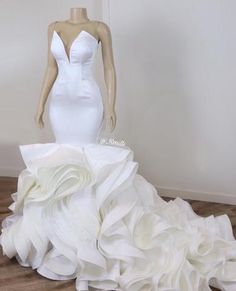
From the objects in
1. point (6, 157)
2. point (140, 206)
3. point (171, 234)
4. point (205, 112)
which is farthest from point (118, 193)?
point (6, 157)

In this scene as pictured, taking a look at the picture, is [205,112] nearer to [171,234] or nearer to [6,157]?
[171,234]

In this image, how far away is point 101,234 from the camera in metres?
2.23

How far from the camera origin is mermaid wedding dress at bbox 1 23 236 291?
2.21 m

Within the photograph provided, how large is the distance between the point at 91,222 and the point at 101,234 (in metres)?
0.09

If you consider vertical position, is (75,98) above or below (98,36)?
below

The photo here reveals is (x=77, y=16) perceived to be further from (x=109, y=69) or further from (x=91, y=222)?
(x=91, y=222)

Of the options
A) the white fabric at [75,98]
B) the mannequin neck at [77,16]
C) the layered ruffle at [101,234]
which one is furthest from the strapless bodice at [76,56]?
the layered ruffle at [101,234]

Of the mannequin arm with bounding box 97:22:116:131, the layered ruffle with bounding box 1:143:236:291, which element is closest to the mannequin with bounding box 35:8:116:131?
the mannequin arm with bounding box 97:22:116:131

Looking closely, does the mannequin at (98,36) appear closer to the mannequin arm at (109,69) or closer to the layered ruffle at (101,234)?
the mannequin arm at (109,69)

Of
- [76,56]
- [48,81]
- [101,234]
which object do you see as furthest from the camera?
[48,81]

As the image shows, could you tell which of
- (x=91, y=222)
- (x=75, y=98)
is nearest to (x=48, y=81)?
(x=75, y=98)

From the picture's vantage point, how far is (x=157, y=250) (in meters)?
2.29

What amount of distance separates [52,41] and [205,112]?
1.42 metres

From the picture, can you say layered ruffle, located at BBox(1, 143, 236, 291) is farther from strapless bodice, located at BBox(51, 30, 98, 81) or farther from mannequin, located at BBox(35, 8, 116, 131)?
strapless bodice, located at BBox(51, 30, 98, 81)
